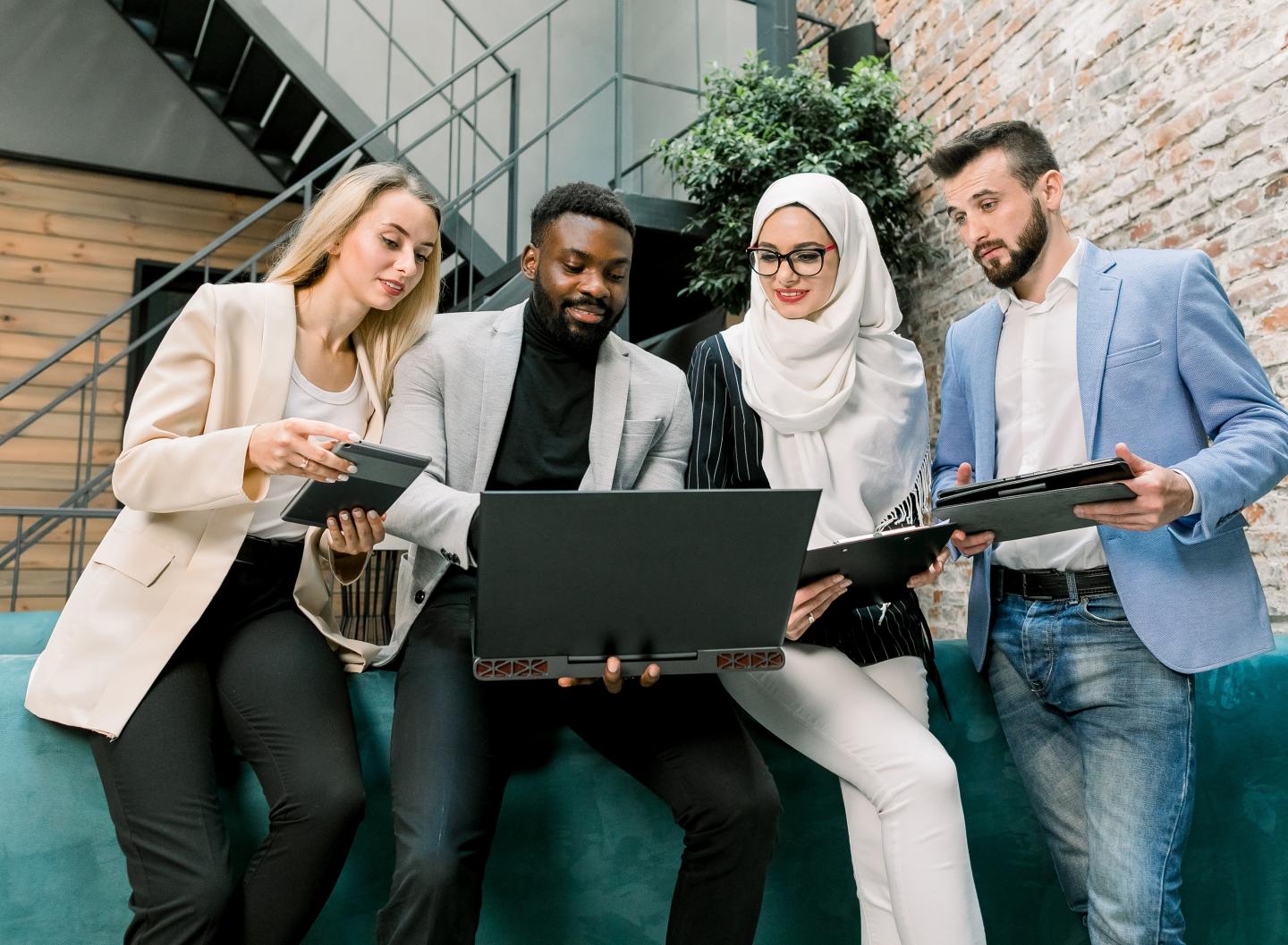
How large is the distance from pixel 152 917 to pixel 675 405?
3.84 ft

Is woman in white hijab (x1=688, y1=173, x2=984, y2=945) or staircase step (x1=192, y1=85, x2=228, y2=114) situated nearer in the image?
woman in white hijab (x1=688, y1=173, x2=984, y2=945)

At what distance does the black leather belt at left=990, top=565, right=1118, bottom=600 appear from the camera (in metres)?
1.60

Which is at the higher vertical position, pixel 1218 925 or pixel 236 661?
pixel 236 661

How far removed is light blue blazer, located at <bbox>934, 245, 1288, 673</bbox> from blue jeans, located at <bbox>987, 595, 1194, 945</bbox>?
7 centimetres

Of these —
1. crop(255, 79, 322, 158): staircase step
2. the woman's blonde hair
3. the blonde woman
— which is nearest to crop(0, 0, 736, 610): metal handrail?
crop(255, 79, 322, 158): staircase step

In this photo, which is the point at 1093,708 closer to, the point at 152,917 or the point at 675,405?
the point at 675,405

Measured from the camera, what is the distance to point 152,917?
1.22 m

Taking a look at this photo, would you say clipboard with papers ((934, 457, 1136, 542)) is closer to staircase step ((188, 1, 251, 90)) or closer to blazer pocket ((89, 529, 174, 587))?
blazer pocket ((89, 529, 174, 587))

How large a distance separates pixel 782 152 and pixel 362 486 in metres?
3.80

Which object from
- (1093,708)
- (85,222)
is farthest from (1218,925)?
(85,222)

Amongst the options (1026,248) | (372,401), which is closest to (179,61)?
(372,401)

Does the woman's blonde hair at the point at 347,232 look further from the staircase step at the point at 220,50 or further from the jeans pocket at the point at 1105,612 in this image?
the staircase step at the point at 220,50

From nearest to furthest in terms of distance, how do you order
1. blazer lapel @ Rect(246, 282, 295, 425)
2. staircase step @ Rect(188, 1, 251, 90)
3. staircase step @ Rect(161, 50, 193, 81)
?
blazer lapel @ Rect(246, 282, 295, 425) < staircase step @ Rect(188, 1, 251, 90) < staircase step @ Rect(161, 50, 193, 81)

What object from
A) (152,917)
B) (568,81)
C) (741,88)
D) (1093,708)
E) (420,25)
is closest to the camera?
(152,917)
